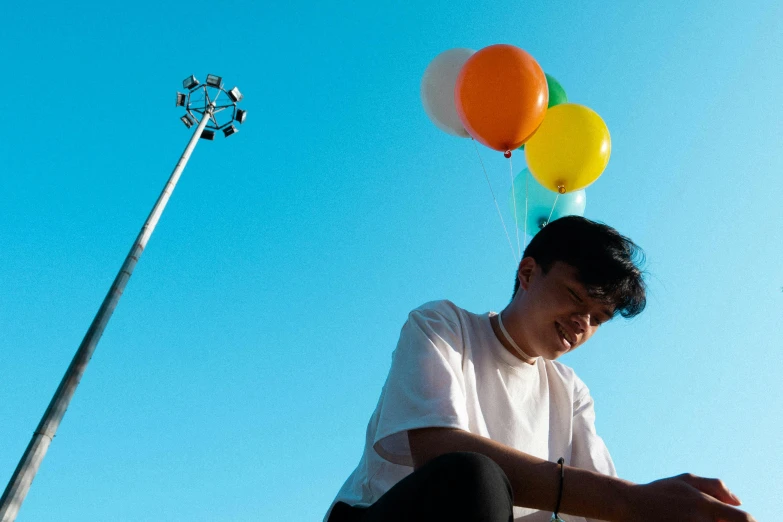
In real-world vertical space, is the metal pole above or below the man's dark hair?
below

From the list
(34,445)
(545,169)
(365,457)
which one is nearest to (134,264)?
(34,445)

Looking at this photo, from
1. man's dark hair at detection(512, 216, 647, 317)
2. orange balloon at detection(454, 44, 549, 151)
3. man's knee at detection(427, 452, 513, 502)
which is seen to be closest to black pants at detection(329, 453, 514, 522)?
man's knee at detection(427, 452, 513, 502)

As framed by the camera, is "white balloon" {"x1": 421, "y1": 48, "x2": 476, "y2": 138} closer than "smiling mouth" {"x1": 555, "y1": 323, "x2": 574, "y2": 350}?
No

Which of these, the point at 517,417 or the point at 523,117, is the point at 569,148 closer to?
the point at 523,117

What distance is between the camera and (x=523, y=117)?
13.0ft

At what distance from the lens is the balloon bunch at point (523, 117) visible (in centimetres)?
393

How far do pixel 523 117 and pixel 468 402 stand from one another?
109 inches

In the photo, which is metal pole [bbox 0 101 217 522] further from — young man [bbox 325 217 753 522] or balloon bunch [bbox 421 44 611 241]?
young man [bbox 325 217 753 522]

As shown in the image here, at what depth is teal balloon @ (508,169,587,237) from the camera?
16.0 ft

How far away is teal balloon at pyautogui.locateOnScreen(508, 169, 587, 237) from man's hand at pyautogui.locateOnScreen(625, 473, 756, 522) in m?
3.62

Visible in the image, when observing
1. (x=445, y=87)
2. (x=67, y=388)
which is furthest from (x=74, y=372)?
(x=445, y=87)

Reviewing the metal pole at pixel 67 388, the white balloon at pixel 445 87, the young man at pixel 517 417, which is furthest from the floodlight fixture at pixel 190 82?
the young man at pixel 517 417

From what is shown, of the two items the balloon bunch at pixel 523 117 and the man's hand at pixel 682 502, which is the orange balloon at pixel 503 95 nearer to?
the balloon bunch at pixel 523 117

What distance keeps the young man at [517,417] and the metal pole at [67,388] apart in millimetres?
4529
